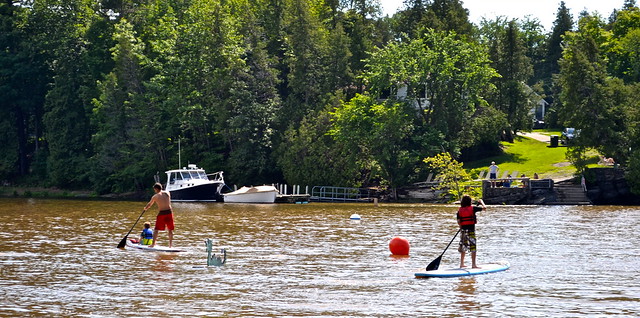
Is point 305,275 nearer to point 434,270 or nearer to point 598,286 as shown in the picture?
point 434,270

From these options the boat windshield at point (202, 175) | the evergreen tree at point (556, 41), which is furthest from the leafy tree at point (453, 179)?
the evergreen tree at point (556, 41)

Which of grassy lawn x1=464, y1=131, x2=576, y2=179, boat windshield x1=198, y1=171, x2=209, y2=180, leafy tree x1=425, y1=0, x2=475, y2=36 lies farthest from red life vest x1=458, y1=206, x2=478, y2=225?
leafy tree x1=425, y1=0, x2=475, y2=36

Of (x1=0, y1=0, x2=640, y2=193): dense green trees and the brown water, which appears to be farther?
(x1=0, y1=0, x2=640, y2=193): dense green trees

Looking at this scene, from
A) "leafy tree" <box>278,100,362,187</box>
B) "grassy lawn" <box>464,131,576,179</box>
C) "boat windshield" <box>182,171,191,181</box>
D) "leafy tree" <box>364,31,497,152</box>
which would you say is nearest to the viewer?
"grassy lawn" <box>464,131,576,179</box>

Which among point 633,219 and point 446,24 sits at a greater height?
point 446,24

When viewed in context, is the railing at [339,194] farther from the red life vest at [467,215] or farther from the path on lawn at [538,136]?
the red life vest at [467,215]

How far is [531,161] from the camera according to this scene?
70.8m

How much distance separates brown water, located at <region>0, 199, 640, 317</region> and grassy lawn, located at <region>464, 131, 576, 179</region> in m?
24.0

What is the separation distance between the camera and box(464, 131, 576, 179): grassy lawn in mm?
64681

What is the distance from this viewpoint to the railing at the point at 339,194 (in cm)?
6644

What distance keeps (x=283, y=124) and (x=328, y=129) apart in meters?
5.06

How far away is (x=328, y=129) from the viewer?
233 feet

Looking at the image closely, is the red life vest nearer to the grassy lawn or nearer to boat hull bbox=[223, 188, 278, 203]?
the grassy lawn

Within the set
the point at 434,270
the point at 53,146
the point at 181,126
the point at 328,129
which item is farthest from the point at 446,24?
the point at 434,270
